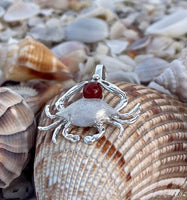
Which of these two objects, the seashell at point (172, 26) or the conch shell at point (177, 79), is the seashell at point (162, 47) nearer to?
the seashell at point (172, 26)

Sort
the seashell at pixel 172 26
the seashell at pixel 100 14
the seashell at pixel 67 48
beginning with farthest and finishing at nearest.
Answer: the seashell at pixel 100 14 → the seashell at pixel 172 26 → the seashell at pixel 67 48

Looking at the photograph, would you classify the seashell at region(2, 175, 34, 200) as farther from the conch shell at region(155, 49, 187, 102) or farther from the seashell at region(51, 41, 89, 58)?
the seashell at region(51, 41, 89, 58)

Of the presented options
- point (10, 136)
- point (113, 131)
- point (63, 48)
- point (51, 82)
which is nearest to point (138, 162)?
point (113, 131)

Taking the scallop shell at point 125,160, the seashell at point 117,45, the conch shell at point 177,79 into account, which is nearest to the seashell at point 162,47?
the seashell at point 117,45

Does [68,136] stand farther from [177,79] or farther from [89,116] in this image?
[177,79]

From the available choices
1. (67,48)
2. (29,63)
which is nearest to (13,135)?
(29,63)

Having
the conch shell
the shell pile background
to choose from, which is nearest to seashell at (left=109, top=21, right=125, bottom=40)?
the shell pile background
